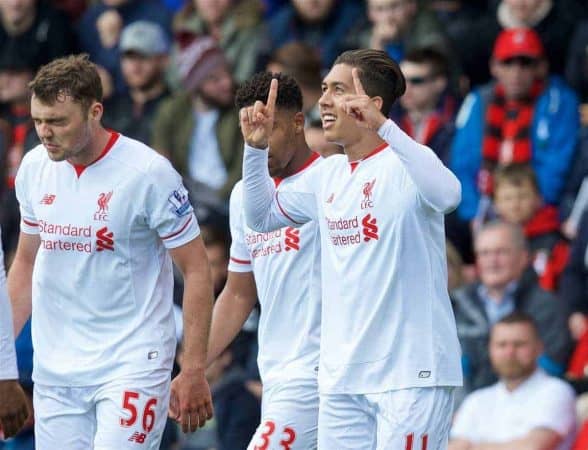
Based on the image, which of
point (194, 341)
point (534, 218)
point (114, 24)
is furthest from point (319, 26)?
point (194, 341)

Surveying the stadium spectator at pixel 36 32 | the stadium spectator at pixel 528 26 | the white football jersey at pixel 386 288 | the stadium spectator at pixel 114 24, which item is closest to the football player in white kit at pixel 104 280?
the white football jersey at pixel 386 288

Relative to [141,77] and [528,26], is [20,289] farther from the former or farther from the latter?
[141,77]

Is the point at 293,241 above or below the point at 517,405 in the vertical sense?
above

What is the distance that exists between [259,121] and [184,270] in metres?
0.80

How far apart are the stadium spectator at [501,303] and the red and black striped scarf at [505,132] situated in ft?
3.40

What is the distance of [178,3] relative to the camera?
16172 millimetres

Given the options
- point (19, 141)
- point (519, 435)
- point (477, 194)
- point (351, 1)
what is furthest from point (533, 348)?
point (19, 141)

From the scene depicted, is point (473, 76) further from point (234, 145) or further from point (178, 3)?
point (178, 3)

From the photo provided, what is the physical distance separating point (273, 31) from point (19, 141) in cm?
256

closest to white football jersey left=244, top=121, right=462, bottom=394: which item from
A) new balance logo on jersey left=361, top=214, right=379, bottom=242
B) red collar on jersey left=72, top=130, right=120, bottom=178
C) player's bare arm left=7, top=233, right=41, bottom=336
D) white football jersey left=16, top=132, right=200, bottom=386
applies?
new balance logo on jersey left=361, top=214, right=379, bottom=242

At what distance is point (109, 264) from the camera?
25.2 feet

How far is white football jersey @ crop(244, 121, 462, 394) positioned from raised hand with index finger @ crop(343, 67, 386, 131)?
0.14 meters

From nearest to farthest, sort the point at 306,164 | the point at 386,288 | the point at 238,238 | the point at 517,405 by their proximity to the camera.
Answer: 1. the point at 386,288
2. the point at 306,164
3. the point at 238,238
4. the point at 517,405

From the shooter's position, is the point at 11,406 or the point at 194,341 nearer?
the point at 194,341
